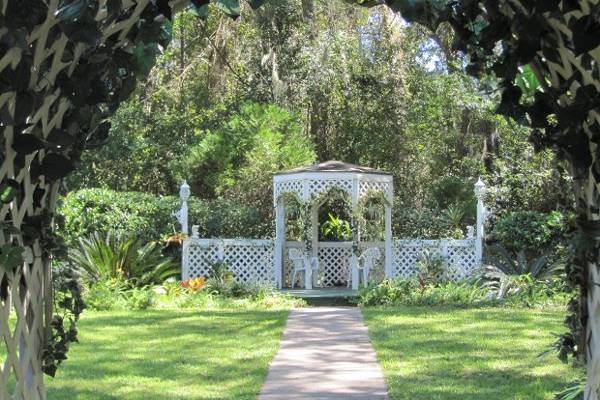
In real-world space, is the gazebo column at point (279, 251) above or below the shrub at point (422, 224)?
below

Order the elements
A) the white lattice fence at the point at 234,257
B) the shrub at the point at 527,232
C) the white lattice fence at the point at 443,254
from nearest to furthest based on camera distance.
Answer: the shrub at the point at 527,232, the white lattice fence at the point at 443,254, the white lattice fence at the point at 234,257

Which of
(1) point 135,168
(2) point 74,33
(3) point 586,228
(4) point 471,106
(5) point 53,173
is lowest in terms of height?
(3) point 586,228

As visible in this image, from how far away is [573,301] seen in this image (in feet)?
11.5

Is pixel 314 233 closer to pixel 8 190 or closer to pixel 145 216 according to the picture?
pixel 145 216

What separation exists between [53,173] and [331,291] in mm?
12135

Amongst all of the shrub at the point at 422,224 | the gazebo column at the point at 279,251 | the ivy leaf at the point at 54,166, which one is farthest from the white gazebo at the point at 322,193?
the ivy leaf at the point at 54,166

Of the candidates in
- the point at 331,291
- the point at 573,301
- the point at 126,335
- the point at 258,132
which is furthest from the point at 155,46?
the point at 258,132

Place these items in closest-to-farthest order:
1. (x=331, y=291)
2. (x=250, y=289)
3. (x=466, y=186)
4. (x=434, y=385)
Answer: (x=434, y=385), (x=250, y=289), (x=331, y=291), (x=466, y=186)

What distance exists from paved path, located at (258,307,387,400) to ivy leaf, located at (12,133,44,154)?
3723 millimetres

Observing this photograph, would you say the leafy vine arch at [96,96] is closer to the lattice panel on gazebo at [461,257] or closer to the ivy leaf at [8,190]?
the ivy leaf at [8,190]

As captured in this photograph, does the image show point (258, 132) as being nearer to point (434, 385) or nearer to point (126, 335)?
point (126, 335)

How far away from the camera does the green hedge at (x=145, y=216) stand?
47.3 ft

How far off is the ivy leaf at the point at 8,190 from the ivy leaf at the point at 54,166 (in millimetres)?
158

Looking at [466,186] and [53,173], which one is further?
[466,186]
